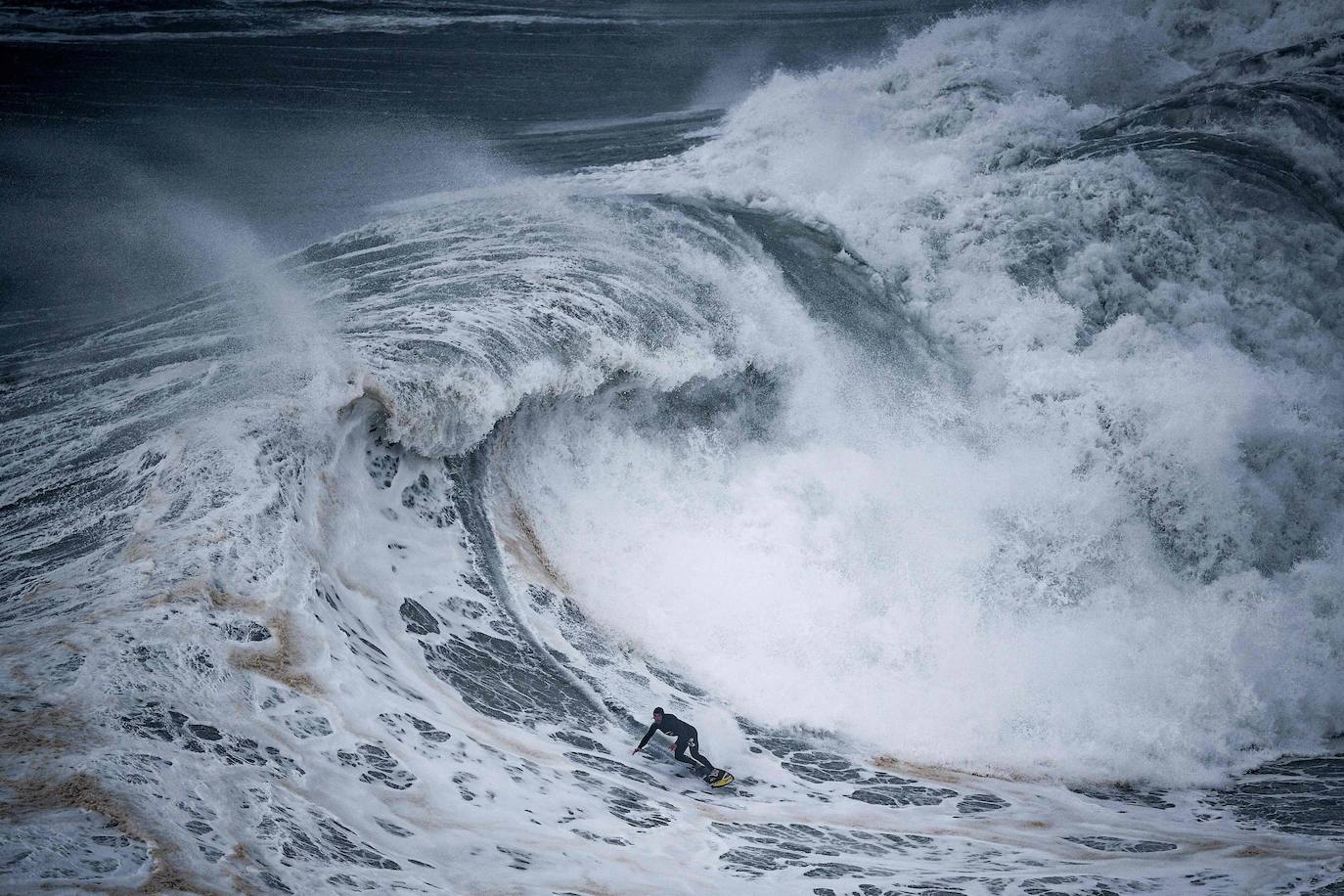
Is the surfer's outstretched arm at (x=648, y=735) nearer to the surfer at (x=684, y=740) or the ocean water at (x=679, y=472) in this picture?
the surfer at (x=684, y=740)

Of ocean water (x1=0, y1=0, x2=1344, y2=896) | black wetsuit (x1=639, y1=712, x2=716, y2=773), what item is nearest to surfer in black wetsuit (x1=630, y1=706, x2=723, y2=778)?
black wetsuit (x1=639, y1=712, x2=716, y2=773)

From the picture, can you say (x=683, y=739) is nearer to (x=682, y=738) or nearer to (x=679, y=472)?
(x=682, y=738)

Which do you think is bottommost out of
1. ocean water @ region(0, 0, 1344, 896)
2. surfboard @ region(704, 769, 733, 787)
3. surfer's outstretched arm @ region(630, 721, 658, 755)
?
surfboard @ region(704, 769, 733, 787)

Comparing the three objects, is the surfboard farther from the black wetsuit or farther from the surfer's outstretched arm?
the surfer's outstretched arm

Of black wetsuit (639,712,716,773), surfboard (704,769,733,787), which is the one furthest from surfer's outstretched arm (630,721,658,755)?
surfboard (704,769,733,787)

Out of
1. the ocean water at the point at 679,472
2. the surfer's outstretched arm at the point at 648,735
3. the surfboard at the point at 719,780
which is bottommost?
the surfboard at the point at 719,780

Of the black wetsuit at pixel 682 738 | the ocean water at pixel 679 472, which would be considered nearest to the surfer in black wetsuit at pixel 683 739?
the black wetsuit at pixel 682 738

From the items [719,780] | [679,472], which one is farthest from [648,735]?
[679,472]

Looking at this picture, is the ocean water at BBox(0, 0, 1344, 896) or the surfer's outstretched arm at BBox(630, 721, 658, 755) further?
the surfer's outstretched arm at BBox(630, 721, 658, 755)

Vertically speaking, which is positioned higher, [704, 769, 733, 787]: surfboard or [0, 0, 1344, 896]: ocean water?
[0, 0, 1344, 896]: ocean water
